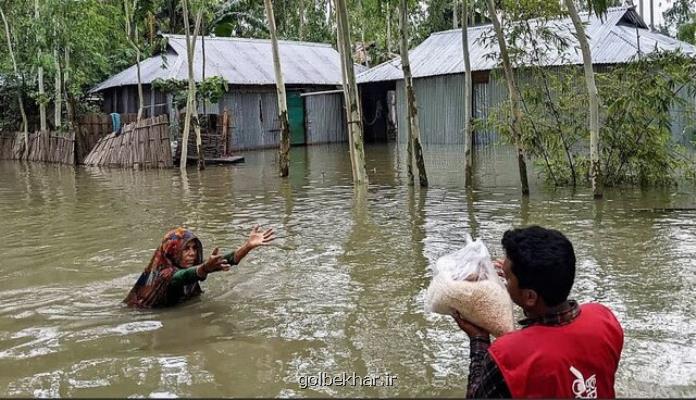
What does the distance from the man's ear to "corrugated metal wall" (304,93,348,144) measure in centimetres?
2873

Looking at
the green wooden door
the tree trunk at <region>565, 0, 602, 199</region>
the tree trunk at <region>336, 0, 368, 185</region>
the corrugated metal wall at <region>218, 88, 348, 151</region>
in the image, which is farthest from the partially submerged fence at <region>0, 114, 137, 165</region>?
the tree trunk at <region>565, 0, 602, 199</region>

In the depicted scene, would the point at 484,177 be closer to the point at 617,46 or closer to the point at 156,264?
the point at 617,46

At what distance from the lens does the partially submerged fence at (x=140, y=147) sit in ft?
67.0

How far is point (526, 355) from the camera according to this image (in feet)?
8.38

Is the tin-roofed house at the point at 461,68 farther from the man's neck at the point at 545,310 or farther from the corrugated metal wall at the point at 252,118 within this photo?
the man's neck at the point at 545,310

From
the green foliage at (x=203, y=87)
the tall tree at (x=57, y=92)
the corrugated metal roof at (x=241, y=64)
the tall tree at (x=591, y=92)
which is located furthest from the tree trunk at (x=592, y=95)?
the corrugated metal roof at (x=241, y=64)

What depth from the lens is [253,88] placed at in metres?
28.6

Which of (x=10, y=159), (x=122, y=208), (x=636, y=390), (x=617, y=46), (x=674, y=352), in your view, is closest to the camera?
(x=636, y=390)

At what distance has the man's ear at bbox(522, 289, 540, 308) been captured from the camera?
2.68 meters

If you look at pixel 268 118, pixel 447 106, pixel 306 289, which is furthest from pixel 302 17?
pixel 306 289

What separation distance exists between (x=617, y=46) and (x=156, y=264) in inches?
734

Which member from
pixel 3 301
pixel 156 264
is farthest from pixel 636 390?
pixel 3 301

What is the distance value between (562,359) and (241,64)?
89.2ft
